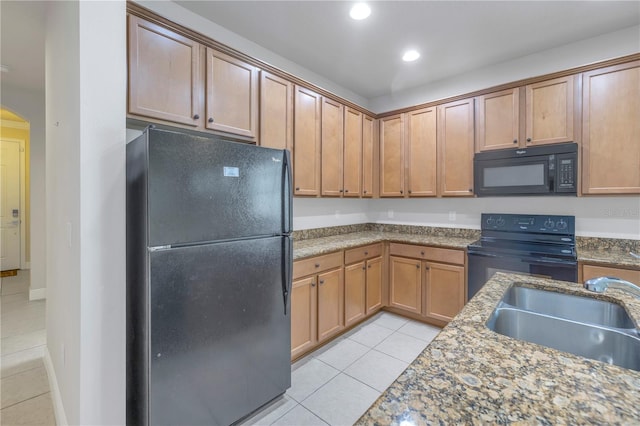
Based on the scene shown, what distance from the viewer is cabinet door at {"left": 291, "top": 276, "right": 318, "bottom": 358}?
2286mm

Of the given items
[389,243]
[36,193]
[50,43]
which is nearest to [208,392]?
[389,243]

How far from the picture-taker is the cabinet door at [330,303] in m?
2.54

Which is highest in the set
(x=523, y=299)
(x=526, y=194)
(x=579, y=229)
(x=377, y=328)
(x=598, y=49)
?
(x=598, y=49)

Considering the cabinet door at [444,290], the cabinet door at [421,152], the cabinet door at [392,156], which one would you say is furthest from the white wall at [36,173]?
the cabinet door at [444,290]

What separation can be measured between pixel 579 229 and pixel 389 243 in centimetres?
179

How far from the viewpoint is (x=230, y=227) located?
63.5 inches

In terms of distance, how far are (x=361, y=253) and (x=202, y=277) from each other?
1859mm

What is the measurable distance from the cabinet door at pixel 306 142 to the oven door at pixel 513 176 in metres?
1.72

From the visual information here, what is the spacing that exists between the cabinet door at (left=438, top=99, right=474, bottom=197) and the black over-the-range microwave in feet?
0.37

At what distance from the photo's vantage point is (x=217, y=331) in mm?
1564

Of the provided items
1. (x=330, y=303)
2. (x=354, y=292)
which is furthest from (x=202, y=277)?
(x=354, y=292)

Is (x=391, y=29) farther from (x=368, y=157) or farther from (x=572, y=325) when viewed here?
(x=572, y=325)

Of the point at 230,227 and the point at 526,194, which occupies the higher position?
the point at 526,194

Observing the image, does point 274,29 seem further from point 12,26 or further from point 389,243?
point 389,243
